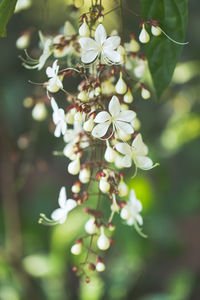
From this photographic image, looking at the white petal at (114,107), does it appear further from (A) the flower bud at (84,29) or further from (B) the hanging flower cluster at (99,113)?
(A) the flower bud at (84,29)

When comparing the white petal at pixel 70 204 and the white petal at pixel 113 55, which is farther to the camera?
the white petal at pixel 70 204

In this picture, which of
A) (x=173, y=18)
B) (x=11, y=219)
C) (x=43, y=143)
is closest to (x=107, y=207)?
(x=11, y=219)

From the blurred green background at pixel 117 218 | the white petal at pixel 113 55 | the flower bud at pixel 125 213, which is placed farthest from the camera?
the blurred green background at pixel 117 218

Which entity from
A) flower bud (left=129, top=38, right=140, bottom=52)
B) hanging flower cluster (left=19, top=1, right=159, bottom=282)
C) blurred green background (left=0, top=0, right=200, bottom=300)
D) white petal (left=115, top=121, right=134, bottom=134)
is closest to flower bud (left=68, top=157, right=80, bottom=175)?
hanging flower cluster (left=19, top=1, right=159, bottom=282)

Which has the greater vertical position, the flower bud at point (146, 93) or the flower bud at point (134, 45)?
the flower bud at point (134, 45)

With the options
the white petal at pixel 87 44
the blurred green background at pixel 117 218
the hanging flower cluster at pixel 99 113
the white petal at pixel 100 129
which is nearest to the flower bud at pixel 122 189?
the hanging flower cluster at pixel 99 113

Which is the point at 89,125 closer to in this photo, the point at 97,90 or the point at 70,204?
the point at 97,90

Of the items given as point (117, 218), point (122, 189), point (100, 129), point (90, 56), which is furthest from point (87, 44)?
point (117, 218)

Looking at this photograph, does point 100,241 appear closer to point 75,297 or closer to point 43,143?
point 75,297
